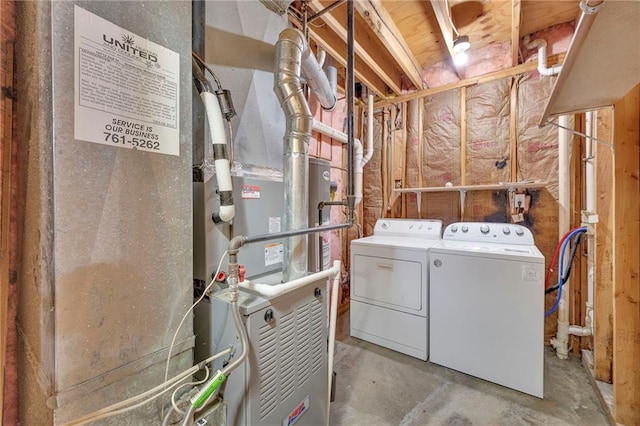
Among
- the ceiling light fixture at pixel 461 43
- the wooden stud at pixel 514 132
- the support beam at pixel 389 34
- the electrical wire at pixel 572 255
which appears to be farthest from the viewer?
the wooden stud at pixel 514 132

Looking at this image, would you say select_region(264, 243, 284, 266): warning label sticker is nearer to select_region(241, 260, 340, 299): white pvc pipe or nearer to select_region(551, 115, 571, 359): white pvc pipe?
select_region(241, 260, 340, 299): white pvc pipe

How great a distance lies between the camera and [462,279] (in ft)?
6.61

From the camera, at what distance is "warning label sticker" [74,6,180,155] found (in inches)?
26.9

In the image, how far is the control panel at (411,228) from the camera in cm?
260

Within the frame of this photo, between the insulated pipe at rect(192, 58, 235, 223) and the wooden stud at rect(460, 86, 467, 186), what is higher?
the wooden stud at rect(460, 86, 467, 186)

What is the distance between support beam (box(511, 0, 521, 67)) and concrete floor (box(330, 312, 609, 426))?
274cm

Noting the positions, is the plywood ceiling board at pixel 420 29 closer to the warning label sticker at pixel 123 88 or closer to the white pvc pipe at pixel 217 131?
the white pvc pipe at pixel 217 131

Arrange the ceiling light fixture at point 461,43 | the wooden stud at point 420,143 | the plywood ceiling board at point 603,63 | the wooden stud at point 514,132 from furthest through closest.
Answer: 1. the wooden stud at point 420,143
2. the wooden stud at point 514,132
3. the ceiling light fixture at point 461,43
4. the plywood ceiling board at point 603,63

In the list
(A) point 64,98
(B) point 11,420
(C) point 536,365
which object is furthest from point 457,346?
(A) point 64,98

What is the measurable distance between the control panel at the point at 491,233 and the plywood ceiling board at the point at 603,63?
1.01 m

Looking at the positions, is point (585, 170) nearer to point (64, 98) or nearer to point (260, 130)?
point (260, 130)

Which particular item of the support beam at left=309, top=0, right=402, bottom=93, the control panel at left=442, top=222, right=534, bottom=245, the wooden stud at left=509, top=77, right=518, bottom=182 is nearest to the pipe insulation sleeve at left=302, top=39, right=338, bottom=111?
Answer: the support beam at left=309, top=0, right=402, bottom=93

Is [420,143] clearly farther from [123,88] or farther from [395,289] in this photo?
[123,88]

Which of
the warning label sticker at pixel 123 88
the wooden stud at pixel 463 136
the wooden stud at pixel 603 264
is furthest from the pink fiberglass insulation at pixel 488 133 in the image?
the warning label sticker at pixel 123 88
